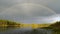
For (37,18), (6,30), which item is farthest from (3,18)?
(37,18)

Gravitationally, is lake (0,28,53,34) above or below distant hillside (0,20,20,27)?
below

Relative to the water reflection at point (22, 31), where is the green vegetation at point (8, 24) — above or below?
above

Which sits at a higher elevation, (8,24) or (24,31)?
(8,24)

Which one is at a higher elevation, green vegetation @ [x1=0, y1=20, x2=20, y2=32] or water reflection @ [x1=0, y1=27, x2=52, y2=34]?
green vegetation @ [x1=0, y1=20, x2=20, y2=32]

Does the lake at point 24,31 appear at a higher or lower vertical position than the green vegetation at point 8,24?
lower

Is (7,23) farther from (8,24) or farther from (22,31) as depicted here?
(22,31)

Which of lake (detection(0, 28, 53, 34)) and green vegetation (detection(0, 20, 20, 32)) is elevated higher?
green vegetation (detection(0, 20, 20, 32))

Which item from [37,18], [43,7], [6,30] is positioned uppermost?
[43,7]

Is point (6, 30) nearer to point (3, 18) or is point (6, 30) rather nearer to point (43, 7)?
point (3, 18)

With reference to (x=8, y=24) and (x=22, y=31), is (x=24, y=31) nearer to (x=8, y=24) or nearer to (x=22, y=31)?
(x=22, y=31)

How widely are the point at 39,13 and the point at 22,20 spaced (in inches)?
13.4

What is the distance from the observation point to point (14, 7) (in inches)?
118

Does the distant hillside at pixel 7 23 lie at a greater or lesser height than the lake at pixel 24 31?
greater

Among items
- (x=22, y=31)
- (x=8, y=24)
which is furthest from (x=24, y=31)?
(x=8, y=24)
